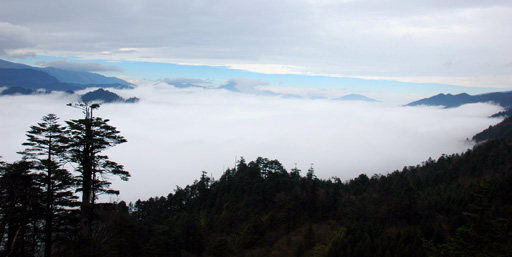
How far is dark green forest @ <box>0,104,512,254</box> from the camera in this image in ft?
47.6

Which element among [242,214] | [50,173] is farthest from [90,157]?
[242,214]

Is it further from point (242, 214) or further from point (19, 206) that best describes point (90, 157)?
point (242, 214)

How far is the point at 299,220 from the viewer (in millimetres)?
51094

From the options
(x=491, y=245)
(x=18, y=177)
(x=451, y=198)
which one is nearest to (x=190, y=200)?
(x=451, y=198)

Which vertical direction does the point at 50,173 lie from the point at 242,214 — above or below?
above

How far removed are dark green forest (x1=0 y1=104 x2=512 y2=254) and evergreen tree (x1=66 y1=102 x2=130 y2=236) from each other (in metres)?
0.05

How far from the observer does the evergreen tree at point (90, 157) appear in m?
14.8

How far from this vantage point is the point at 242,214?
5466cm

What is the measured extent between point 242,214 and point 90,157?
42438 mm

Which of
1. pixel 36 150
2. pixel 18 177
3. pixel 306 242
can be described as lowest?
pixel 306 242

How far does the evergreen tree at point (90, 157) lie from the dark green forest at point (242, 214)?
0.16 feet

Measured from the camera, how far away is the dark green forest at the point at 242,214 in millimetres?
14523

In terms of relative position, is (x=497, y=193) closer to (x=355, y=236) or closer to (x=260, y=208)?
(x=355, y=236)

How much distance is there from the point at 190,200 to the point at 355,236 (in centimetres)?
4342
